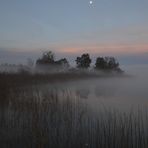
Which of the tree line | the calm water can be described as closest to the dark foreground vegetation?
the calm water

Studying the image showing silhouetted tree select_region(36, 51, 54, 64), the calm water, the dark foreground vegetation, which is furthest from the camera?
silhouetted tree select_region(36, 51, 54, 64)

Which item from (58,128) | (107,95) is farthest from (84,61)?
(58,128)

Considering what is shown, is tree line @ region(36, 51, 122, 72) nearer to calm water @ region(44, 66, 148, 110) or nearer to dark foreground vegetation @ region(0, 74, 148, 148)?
calm water @ region(44, 66, 148, 110)

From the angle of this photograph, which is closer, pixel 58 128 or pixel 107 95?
pixel 58 128

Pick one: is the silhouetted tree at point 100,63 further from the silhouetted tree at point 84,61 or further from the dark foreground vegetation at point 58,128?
the dark foreground vegetation at point 58,128

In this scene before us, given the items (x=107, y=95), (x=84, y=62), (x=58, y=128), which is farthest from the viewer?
(x=84, y=62)

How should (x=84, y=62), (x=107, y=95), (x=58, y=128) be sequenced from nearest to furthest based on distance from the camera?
(x=58, y=128) → (x=107, y=95) → (x=84, y=62)

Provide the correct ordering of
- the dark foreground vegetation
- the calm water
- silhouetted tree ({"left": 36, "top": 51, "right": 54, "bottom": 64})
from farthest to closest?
silhouetted tree ({"left": 36, "top": 51, "right": 54, "bottom": 64}) < the calm water < the dark foreground vegetation

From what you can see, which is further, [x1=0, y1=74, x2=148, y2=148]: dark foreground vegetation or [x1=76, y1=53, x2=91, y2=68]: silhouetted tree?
[x1=76, y1=53, x2=91, y2=68]: silhouetted tree

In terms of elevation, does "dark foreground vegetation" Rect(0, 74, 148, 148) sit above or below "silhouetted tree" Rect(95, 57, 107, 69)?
below

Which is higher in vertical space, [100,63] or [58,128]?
[100,63]

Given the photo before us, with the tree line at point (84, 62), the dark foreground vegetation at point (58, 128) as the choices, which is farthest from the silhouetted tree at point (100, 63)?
the dark foreground vegetation at point (58, 128)

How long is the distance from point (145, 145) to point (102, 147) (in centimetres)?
80

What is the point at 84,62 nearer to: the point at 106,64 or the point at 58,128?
the point at 106,64
